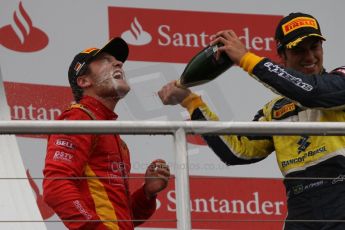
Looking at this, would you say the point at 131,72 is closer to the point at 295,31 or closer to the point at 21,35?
the point at 21,35

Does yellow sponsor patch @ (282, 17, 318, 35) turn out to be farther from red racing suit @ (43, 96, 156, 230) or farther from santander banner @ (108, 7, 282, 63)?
santander banner @ (108, 7, 282, 63)

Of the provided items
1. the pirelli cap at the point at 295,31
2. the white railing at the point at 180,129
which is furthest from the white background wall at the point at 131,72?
the white railing at the point at 180,129

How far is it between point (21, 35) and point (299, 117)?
5.86 feet

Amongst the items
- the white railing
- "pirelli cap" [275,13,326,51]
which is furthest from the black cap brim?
the white railing

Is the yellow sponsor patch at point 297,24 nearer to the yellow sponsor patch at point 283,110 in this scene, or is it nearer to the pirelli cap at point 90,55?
the yellow sponsor patch at point 283,110

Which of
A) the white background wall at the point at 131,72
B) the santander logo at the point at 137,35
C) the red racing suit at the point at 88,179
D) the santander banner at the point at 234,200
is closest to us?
the red racing suit at the point at 88,179

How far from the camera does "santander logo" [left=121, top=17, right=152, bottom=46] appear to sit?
5.70 m

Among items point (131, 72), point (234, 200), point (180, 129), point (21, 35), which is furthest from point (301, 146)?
point (21, 35)

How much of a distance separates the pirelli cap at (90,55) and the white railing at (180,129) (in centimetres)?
68

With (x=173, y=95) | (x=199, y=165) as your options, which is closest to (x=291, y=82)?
(x=173, y=95)

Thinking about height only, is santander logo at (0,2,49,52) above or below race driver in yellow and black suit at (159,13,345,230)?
above

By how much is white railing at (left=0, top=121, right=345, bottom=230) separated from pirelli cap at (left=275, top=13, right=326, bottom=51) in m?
0.54

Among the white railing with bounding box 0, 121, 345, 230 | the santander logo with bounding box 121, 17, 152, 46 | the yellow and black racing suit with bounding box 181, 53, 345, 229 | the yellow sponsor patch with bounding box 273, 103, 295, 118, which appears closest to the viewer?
the white railing with bounding box 0, 121, 345, 230

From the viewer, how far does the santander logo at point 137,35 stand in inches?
225
